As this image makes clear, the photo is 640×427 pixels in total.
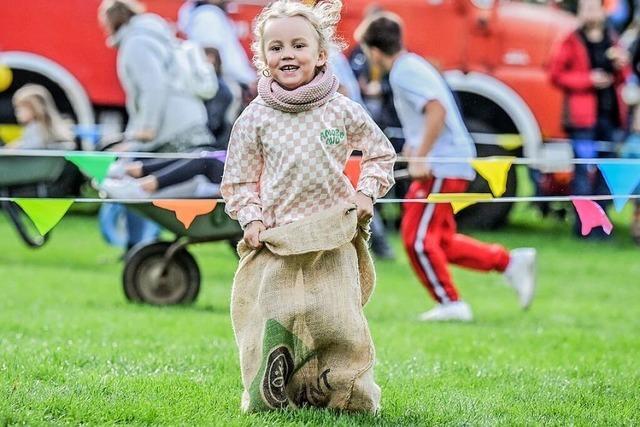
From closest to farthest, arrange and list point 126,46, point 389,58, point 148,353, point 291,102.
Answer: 1. point 291,102
2. point 148,353
3. point 389,58
4. point 126,46

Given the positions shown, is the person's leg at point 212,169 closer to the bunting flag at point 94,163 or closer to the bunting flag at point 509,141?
the bunting flag at point 94,163

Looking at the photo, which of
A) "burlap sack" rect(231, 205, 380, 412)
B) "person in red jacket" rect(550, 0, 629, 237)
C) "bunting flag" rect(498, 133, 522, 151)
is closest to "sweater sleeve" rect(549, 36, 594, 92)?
"person in red jacket" rect(550, 0, 629, 237)

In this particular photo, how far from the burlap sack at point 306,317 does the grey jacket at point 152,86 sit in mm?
4485

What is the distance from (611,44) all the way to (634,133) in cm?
94

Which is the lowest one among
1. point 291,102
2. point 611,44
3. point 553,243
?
point 553,243

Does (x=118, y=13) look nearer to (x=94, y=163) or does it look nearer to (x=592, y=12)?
(x=94, y=163)

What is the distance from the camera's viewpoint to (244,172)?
4.79 meters

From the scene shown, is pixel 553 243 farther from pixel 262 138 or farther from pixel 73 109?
pixel 262 138

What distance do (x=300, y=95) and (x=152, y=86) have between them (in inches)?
183

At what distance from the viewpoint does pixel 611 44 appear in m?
12.5

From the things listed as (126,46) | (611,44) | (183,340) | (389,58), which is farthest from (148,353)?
(611,44)

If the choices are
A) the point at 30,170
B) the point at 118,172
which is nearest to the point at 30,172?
the point at 30,170

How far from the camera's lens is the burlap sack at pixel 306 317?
4.67 m

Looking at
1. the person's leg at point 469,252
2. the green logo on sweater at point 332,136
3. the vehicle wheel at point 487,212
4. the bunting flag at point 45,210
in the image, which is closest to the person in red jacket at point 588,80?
the vehicle wheel at point 487,212
